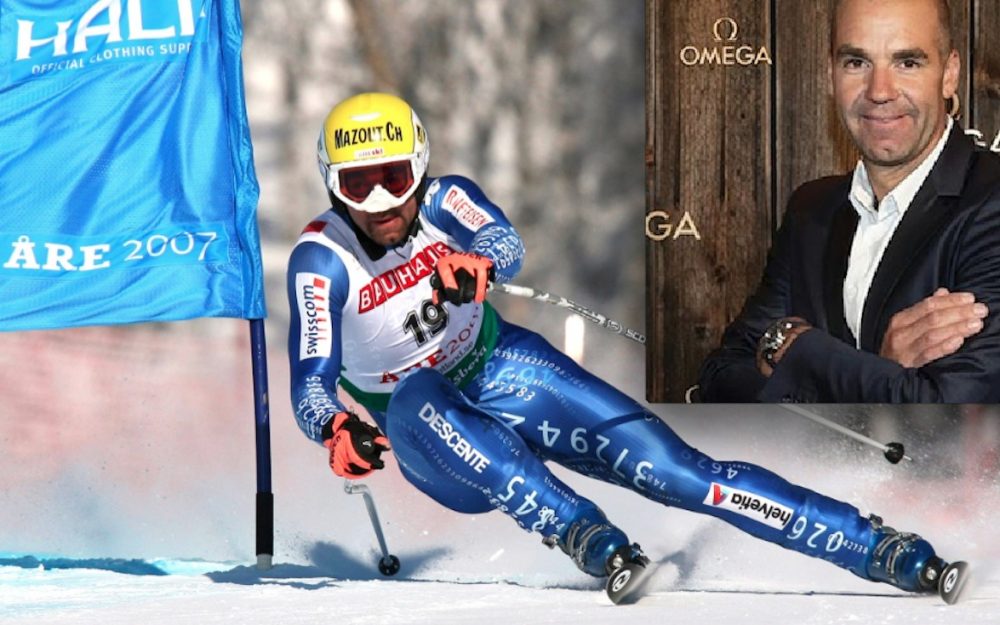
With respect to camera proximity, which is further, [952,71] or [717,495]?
[952,71]

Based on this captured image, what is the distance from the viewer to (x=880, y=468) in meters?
5.32

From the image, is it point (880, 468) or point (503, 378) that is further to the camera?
point (880, 468)

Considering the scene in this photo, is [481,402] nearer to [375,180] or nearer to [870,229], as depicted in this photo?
[375,180]

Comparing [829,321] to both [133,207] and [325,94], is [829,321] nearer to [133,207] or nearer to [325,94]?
[325,94]

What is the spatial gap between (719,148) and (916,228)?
641 millimetres

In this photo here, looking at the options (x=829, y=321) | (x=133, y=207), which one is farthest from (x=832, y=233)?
(x=133, y=207)

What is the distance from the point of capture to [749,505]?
449 centimetres

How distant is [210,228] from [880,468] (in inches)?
88.5

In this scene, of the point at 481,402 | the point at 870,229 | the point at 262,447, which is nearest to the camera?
the point at 481,402

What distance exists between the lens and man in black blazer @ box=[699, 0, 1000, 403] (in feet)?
16.2

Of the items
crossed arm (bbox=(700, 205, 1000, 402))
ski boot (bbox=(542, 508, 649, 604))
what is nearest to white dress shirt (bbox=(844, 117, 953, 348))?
crossed arm (bbox=(700, 205, 1000, 402))

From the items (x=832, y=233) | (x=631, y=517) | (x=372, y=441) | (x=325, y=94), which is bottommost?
(x=631, y=517)

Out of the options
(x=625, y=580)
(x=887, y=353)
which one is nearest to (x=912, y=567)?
(x=625, y=580)

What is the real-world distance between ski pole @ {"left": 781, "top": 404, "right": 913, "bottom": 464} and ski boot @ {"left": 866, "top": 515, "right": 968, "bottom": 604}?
825 millimetres
